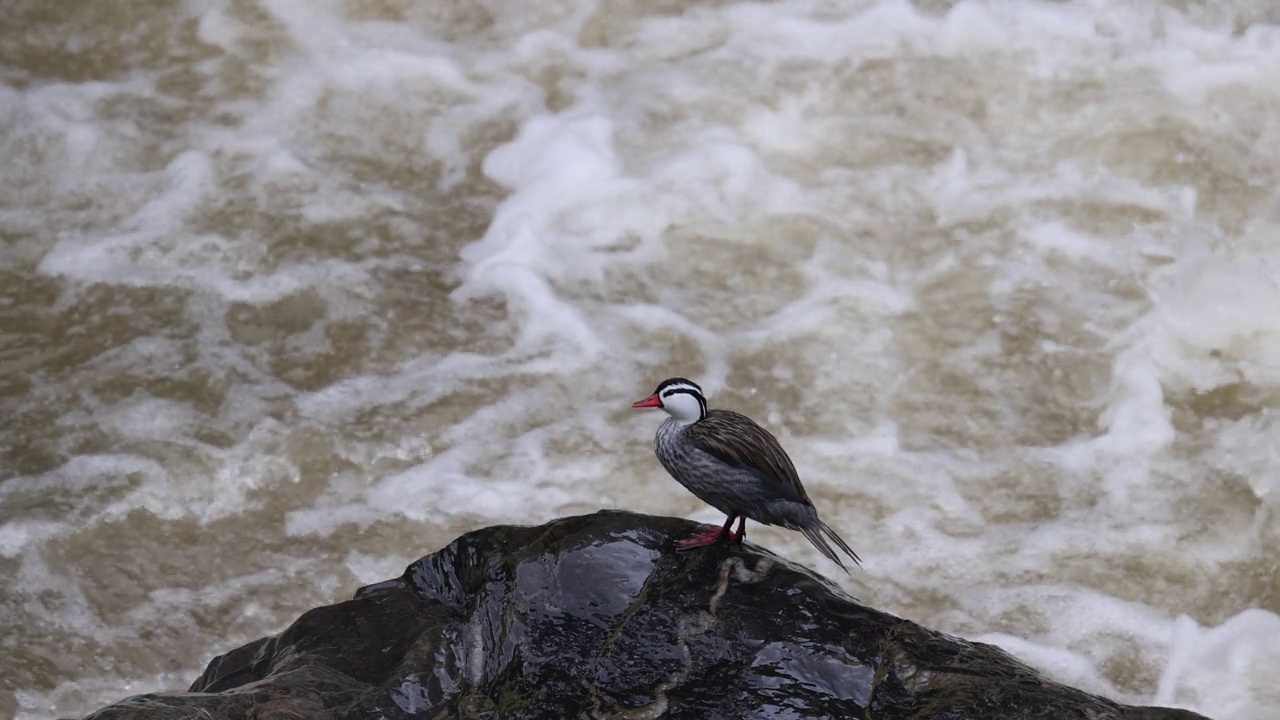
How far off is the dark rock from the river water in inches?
79.4

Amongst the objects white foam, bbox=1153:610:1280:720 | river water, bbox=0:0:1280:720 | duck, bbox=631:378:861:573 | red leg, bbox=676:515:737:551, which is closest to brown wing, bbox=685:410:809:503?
duck, bbox=631:378:861:573

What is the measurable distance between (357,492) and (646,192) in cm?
278

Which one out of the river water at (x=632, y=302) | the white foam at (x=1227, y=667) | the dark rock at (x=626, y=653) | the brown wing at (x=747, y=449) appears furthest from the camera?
the river water at (x=632, y=302)

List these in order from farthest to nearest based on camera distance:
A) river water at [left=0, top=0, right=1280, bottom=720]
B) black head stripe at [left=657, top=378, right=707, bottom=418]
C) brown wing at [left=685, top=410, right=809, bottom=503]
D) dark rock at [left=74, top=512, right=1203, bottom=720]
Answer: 1. river water at [left=0, top=0, right=1280, bottom=720]
2. black head stripe at [left=657, top=378, right=707, bottom=418]
3. brown wing at [left=685, top=410, right=809, bottom=503]
4. dark rock at [left=74, top=512, right=1203, bottom=720]

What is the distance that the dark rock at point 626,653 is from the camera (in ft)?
12.1

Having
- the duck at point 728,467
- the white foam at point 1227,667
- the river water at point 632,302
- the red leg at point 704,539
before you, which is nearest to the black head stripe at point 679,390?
the duck at point 728,467

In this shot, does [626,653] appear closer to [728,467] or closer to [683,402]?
[728,467]

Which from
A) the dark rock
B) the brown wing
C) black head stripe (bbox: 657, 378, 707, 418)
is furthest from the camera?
black head stripe (bbox: 657, 378, 707, 418)

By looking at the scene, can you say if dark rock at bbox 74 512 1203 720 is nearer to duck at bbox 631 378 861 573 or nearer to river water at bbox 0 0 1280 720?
duck at bbox 631 378 861 573

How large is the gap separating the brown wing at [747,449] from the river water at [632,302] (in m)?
2.20

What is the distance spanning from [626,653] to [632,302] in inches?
155

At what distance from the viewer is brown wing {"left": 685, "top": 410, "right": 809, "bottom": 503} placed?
13.6ft

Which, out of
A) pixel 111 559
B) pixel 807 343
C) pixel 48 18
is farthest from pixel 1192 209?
pixel 48 18

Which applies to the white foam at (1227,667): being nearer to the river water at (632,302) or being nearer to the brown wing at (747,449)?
the river water at (632,302)
